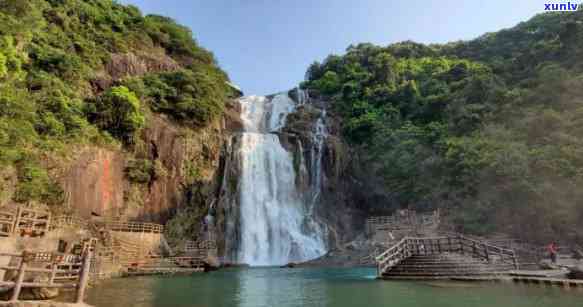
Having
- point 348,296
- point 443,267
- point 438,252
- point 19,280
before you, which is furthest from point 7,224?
point 438,252

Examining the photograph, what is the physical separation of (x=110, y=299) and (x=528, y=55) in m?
41.2

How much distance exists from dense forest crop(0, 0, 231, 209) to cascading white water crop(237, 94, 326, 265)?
5638mm

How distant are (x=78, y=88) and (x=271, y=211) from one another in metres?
17.1

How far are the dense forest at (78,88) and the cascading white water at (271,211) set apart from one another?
5.64 metres

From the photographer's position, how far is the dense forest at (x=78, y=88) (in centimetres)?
1877

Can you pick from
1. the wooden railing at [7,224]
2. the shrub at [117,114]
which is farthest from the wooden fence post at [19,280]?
the shrub at [117,114]

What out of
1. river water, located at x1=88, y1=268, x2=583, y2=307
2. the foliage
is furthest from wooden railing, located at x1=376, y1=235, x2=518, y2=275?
the foliage

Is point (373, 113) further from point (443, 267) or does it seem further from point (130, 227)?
point (130, 227)

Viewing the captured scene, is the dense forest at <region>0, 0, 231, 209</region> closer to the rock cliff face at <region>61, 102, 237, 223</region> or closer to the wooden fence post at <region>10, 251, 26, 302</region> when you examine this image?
the rock cliff face at <region>61, 102, 237, 223</region>

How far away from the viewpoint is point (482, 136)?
2755 cm

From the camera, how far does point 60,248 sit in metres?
13.1

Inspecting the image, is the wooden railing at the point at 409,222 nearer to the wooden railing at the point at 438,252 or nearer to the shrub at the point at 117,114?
the wooden railing at the point at 438,252

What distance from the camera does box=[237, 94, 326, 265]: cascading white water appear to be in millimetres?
26484

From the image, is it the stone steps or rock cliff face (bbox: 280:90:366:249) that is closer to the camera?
the stone steps
